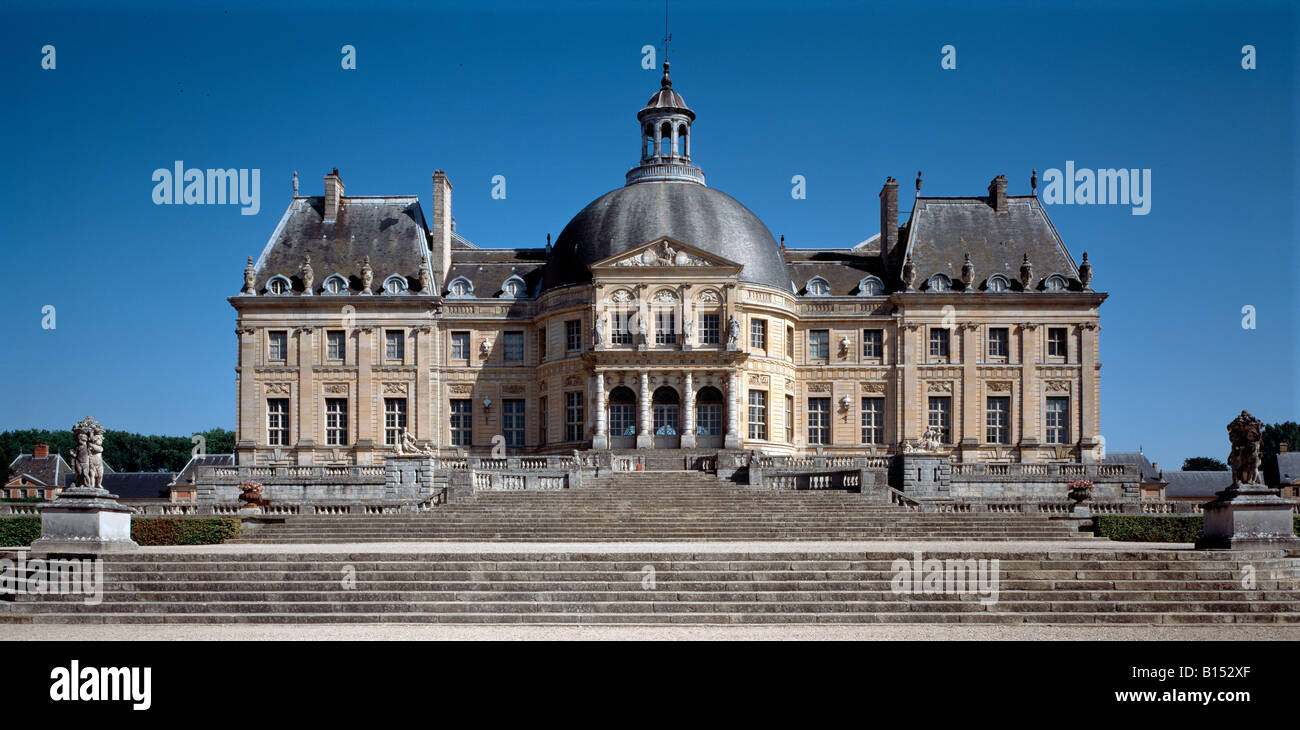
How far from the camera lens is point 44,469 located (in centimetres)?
8075

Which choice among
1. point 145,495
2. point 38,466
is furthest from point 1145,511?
point 38,466

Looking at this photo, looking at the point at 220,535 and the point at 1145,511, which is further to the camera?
the point at 1145,511

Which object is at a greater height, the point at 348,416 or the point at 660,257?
the point at 660,257

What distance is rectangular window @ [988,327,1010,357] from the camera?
55.5 meters

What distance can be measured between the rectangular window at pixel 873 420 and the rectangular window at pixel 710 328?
8.22 meters

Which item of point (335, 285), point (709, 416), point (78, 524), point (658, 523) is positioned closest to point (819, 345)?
point (709, 416)

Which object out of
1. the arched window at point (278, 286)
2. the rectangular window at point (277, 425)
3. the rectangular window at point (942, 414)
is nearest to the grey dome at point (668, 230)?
the rectangular window at point (942, 414)

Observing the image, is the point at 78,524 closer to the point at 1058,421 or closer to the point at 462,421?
the point at 462,421

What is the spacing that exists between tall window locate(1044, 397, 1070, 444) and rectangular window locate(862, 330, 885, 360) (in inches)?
309

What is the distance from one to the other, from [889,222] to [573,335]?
53.9 ft

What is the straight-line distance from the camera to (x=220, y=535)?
3148 centimetres

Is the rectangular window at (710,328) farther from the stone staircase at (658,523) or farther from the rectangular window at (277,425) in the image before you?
the rectangular window at (277,425)
